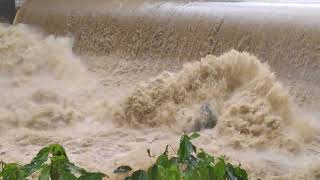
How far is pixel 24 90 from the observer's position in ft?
13.8

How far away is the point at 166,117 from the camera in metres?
3.11

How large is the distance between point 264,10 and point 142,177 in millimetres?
3246

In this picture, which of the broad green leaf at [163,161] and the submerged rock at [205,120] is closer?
the broad green leaf at [163,161]

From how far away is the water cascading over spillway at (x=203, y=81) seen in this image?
267cm

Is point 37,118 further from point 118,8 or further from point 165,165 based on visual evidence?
point 165,165

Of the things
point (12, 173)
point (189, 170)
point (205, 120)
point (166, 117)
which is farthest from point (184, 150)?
point (166, 117)

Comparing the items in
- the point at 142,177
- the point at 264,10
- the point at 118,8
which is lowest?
the point at 142,177

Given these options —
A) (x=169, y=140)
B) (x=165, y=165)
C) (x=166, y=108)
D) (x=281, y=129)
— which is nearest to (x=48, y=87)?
(x=166, y=108)

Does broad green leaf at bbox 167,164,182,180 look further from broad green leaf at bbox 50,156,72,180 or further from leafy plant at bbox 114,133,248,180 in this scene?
broad green leaf at bbox 50,156,72,180

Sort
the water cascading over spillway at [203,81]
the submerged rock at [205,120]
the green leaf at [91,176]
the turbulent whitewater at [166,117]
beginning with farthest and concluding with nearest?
1. the submerged rock at [205,120]
2. the water cascading over spillway at [203,81]
3. the turbulent whitewater at [166,117]
4. the green leaf at [91,176]

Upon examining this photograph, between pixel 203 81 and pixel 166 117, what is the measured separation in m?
0.35

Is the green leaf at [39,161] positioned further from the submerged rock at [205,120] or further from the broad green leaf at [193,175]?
the submerged rock at [205,120]

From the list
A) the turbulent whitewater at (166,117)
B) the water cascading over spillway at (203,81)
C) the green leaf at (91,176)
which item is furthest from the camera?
the water cascading over spillway at (203,81)

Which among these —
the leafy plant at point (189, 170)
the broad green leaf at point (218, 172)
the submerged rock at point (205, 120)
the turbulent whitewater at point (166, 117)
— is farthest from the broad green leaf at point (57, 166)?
the submerged rock at point (205, 120)
